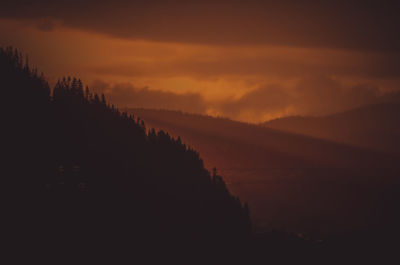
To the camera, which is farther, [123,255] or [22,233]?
[123,255]

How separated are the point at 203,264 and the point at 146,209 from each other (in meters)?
Result: 26.6

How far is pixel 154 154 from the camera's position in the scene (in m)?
197

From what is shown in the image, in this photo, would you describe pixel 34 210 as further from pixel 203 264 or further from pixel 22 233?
pixel 203 264

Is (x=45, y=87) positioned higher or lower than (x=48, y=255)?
higher

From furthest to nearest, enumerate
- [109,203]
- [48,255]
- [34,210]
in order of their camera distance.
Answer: [109,203]
[34,210]
[48,255]

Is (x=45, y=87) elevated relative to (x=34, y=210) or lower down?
elevated

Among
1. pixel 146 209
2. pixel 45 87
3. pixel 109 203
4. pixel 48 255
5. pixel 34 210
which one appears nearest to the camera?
pixel 48 255

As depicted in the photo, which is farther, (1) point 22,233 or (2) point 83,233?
(2) point 83,233

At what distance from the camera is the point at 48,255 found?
134 m

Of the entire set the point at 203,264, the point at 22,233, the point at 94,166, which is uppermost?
the point at 94,166

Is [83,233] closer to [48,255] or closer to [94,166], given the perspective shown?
[48,255]

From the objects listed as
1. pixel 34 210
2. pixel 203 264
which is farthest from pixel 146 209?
pixel 34 210

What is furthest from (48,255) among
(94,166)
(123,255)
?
(94,166)

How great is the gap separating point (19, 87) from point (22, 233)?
6292 centimetres
